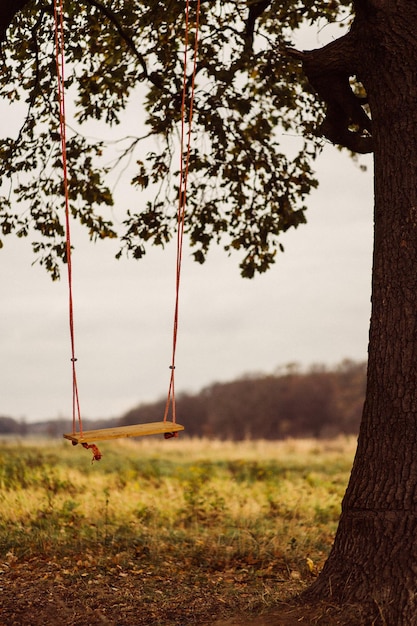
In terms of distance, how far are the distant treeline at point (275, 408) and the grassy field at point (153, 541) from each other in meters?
21.3

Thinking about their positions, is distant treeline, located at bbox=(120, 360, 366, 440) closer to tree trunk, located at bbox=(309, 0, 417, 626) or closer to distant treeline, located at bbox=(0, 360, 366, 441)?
distant treeline, located at bbox=(0, 360, 366, 441)

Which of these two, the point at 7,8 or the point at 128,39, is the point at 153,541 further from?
the point at 128,39

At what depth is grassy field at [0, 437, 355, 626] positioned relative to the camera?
5664mm

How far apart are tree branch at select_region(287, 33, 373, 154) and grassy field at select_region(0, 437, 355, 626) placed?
4.16 m

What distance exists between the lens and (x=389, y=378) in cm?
510

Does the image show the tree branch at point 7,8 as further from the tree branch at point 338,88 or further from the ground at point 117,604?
the ground at point 117,604

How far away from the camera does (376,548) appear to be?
16.1 feet

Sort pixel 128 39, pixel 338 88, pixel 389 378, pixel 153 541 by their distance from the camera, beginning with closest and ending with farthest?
pixel 389 378, pixel 338 88, pixel 153 541, pixel 128 39

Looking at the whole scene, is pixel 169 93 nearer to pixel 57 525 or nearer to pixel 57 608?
pixel 57 525

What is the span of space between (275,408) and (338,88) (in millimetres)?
29484

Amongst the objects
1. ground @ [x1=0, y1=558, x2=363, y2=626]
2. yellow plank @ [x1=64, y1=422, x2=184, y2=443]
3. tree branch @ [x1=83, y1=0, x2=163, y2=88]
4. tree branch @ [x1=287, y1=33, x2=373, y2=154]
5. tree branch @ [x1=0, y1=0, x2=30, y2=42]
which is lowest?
ground @ [x1=0, y1=558, x2=363, y2=626]

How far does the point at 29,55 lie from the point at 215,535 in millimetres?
6132

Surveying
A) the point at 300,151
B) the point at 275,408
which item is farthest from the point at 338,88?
the point at 275,408

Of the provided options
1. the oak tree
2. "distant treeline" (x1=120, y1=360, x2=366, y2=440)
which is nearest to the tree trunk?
the oak tree
